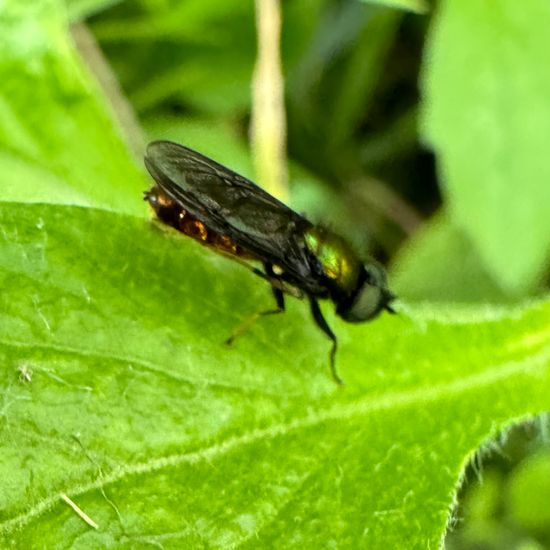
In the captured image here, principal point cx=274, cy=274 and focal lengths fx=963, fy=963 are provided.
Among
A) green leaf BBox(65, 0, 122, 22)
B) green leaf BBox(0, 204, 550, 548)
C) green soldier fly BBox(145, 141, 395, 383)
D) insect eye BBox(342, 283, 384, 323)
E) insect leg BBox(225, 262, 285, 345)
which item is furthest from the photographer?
green leaf BBox(65, 0, 122, 22)

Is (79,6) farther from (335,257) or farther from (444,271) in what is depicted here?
(444,271)

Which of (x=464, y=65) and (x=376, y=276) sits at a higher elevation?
(x=464, y=65)

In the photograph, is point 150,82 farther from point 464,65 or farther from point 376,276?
point 376,276

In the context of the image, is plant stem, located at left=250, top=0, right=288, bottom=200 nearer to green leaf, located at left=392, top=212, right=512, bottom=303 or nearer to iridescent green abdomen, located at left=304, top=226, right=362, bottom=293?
green leaf, located at left=392, top=212, right=512, bottom=303

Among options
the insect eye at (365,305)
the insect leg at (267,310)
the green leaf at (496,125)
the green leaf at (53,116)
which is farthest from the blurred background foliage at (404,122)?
the insect leg at (267,310)

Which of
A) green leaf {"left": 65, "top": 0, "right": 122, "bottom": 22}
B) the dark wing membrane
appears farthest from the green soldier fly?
green leaf {"left": 65, "top": 0, "right": 122, "bottom": 22}

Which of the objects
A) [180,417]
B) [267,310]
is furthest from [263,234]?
[180,417]

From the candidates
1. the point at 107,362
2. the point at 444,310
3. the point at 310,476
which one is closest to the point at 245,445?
the point at 310,476
